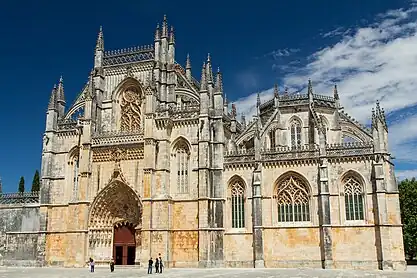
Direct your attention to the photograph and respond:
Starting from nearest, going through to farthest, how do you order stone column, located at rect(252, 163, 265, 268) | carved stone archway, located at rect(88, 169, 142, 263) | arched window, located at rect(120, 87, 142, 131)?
stone column, located at rect(252, 163, 265, 268), carved stone archway, located at rect(88, 169, 142, 263), arched window, located at rect(120, 87, 142, 131)

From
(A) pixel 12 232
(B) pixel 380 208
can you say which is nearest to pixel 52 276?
(A) pixel 12 232

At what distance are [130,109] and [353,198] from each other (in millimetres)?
21072

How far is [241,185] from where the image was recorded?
3716 cm

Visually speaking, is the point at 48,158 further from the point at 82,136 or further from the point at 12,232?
the point at 12,232

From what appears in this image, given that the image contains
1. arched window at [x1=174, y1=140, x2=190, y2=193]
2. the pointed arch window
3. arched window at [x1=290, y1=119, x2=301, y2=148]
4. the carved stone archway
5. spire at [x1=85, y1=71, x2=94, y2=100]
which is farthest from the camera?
arched window at [x1=290, y1=119, x2=301, y2=148]

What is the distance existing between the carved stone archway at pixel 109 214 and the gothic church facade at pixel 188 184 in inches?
3.4

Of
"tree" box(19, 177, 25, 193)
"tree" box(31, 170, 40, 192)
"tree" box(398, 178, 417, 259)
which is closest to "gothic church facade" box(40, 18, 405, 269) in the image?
"tree" box(398, 178, 417, 259)

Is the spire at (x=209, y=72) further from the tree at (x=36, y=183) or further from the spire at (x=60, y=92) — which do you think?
the tree at (x=36, y=183)

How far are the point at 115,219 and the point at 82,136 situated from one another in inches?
315

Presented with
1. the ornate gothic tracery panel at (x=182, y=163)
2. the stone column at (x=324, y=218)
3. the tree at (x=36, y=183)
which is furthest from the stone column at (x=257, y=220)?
the tree at (x=36, y=183)

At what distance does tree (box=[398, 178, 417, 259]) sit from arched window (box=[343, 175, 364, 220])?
11.9m

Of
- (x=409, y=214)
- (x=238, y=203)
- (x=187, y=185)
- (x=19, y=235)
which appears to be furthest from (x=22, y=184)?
(x=409, y=214)

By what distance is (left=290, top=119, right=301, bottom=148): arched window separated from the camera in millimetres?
45562

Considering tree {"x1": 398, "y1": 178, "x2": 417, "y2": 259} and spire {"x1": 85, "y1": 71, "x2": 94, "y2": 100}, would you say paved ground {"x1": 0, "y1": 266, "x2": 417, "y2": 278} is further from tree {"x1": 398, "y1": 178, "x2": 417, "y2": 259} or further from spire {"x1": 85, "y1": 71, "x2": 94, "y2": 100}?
spire {"x1": 85, "y1": 71, "x2": 94, "y2": 100}
